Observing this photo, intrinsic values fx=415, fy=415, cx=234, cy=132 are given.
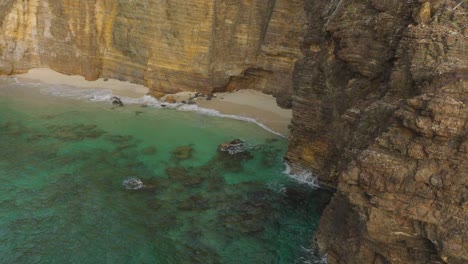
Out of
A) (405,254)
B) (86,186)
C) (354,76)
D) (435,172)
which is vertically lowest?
(86,186)

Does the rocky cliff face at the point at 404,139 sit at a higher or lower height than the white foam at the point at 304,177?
higher

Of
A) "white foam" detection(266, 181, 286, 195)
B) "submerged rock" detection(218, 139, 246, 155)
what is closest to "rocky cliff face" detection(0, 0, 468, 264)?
"white foam" detection(266, 181, 286, 195)

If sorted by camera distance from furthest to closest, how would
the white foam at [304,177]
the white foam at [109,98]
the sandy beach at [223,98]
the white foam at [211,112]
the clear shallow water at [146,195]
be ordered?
1. the white foam at [109,98]
2. the sandy beach at [223,98]
3. the white foam at [211,112]
4. the white foam at [304,177]
5. the clear shallow water at [146,195]

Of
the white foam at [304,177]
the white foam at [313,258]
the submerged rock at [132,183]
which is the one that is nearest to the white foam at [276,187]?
the white foam at [304,177]

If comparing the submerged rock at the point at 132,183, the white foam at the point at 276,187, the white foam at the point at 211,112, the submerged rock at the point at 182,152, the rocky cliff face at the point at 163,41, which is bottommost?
the submerged rock at the point at 132,183

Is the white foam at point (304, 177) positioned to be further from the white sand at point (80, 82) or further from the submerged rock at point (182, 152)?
the white sand at point (80, 82)

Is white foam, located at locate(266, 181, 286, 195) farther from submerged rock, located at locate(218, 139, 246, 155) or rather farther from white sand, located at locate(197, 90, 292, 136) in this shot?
white sand, located at locate(197, 90, 292, 136)

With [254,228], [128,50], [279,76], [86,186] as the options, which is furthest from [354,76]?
[128,50]

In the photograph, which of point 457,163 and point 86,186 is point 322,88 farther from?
point 86,186
